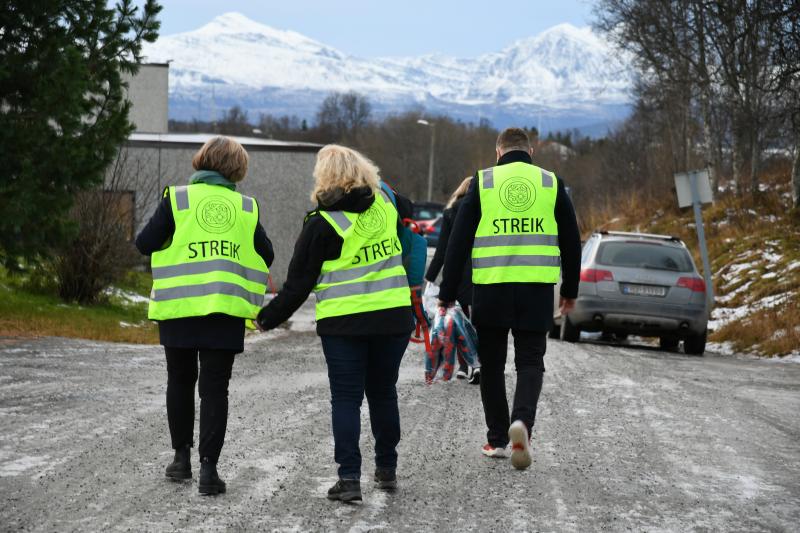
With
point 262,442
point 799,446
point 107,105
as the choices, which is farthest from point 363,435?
point 107,105

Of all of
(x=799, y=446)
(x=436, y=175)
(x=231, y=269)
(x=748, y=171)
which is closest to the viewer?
(x=231, y=269)

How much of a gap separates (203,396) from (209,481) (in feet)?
1.50

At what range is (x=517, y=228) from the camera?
7.24 meters

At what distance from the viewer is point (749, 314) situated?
20.8 m

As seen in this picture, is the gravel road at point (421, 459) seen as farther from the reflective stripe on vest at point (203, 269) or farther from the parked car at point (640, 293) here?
the parked car at point (640, 293)

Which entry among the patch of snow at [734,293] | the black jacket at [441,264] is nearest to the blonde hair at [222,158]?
the black jacket at [441,264]

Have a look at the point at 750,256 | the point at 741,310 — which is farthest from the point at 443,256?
the point at 750,256

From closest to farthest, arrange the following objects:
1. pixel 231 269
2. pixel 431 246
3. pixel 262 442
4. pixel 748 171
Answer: pixel 231 269
pixel 262 442
pixel 431 246
pixel 748 171

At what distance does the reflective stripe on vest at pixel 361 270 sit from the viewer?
6.11 meters

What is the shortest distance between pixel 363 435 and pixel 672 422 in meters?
2.50

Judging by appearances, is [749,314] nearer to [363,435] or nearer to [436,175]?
[363,435]

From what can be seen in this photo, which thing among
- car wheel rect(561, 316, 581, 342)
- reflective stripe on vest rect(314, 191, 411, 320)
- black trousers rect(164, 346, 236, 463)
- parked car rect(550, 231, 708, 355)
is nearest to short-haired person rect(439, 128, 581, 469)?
reflective stripe on vest rect(314, 191, 411, 320)

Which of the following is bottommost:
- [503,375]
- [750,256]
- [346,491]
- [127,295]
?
[127,295]

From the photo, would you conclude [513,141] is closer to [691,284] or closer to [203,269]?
[203,269]
